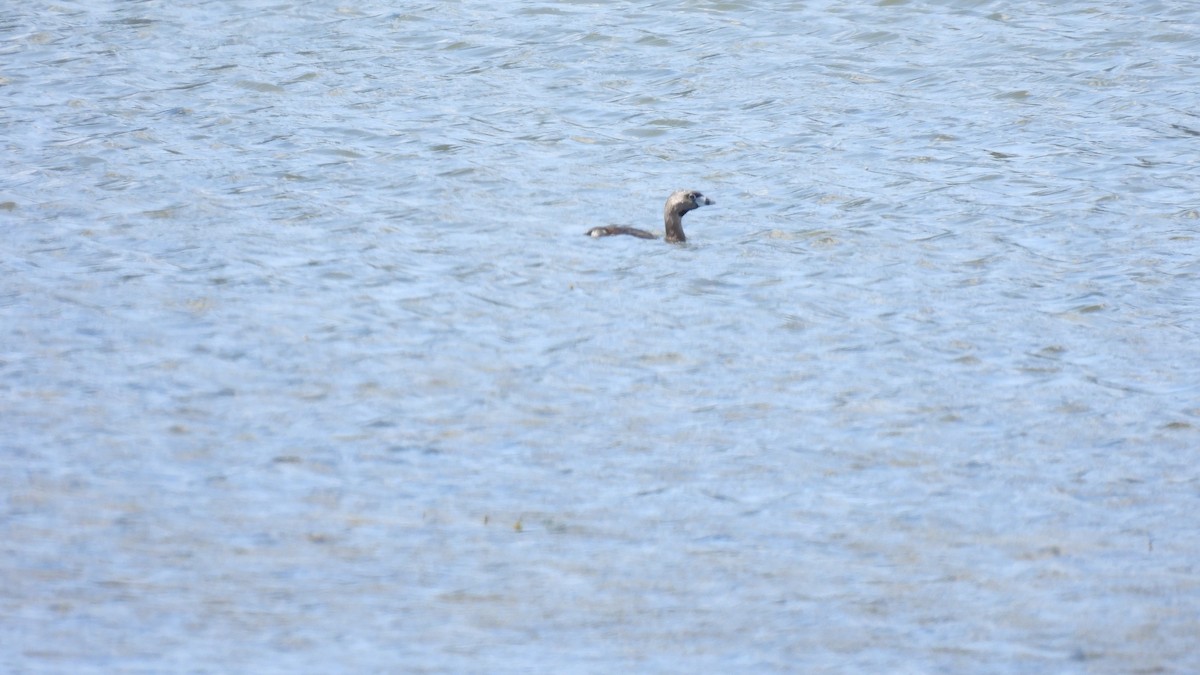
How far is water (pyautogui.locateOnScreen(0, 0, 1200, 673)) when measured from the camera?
6863 millimetres

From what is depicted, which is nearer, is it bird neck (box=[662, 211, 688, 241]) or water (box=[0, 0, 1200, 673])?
water (box=[0, 0, 1200, 673])

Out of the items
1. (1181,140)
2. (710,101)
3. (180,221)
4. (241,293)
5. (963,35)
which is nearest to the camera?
(241,293)

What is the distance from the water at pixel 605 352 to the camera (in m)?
6.86

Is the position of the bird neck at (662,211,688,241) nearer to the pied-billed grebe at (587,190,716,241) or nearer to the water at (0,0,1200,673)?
the pied-billed grebe at (587,190,716,241)

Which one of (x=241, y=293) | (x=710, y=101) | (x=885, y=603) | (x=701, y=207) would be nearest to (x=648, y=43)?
(x=710, y=101)

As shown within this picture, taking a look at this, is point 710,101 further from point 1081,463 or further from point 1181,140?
point 1081,463

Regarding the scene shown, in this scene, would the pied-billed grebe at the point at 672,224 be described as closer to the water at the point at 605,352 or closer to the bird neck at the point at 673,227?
the bird neck at the point at 673,227

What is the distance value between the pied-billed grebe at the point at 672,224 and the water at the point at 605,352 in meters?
0.11

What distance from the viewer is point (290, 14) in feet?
63.5

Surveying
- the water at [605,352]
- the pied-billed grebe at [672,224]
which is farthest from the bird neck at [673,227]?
the water at [605,352]

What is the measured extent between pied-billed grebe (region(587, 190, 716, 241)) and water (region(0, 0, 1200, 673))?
11 centimetres

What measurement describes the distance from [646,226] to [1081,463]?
5080mm

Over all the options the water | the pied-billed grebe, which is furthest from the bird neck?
the water

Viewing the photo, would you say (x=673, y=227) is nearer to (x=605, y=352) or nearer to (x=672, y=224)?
(x=672, y=224)
